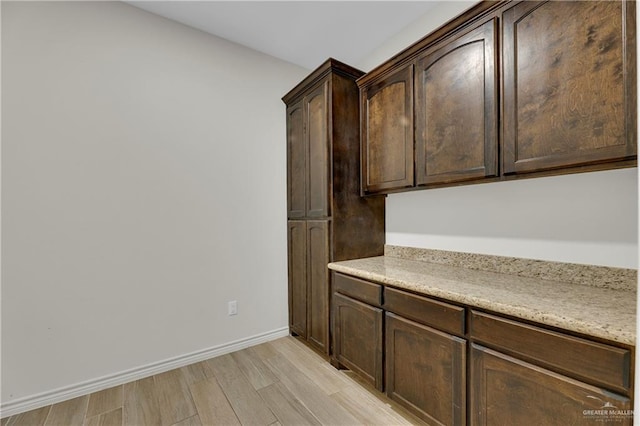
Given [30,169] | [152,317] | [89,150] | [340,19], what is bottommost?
[152,317]

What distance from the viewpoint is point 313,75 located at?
7.44 feet

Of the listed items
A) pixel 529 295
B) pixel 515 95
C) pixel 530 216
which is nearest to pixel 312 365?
pixel 529 295

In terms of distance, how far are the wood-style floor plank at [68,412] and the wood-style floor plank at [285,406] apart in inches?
43.2

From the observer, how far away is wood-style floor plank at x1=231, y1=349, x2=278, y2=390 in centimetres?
201

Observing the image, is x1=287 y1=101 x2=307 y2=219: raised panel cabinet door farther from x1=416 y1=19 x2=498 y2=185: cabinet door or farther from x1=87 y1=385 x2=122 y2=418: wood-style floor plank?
x1=87 y1=385 x2=122 y2=418: wood-style floor plank

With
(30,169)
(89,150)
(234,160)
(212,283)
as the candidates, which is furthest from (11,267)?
(234,160)

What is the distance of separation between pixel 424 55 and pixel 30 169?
8.61 feet

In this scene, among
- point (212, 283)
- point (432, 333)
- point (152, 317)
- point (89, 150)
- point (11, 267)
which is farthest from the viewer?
point (212, 283)

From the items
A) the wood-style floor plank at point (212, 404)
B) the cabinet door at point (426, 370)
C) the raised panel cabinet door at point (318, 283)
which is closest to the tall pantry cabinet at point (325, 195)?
the raised panel cabinet door at point (318, 283)

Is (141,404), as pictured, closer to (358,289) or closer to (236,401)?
(236,401)

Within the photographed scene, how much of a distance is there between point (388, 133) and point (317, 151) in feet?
1.95

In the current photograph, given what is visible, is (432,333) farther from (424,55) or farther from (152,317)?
(152,317)

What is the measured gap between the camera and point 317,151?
2.30 metres

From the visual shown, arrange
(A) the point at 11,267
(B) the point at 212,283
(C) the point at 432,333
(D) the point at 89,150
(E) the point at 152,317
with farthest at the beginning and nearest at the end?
(B) the point at 212,283, (E) the point at 152,317, (D) the point at 89,150, (A) the point at 11,267, (C) the point at 432,333
